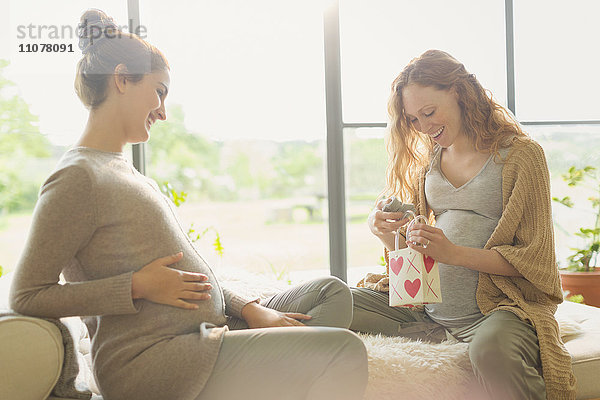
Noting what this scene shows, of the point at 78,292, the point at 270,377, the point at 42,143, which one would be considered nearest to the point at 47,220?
the point at 78,292

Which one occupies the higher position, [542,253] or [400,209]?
[400,209]

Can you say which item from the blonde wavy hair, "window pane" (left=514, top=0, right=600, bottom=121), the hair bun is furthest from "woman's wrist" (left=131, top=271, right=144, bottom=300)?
"window pane" (left=514, top=0, right=600, bottom=121)

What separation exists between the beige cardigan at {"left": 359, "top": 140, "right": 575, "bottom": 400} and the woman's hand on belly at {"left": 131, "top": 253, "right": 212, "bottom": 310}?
3.14ft

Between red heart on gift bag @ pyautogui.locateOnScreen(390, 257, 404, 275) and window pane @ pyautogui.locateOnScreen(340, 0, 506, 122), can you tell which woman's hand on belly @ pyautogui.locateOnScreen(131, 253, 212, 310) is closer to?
red heart on gift bag @ pyautogui.locateOnScreen(390, 257, 404, 275)

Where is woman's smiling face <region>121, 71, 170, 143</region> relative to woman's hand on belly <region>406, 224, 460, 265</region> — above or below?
above

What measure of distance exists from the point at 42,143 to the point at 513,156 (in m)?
2.31

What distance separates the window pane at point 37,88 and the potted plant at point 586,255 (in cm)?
282

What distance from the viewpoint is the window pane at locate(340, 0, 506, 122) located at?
10.6ft

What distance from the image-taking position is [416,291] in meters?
1.63

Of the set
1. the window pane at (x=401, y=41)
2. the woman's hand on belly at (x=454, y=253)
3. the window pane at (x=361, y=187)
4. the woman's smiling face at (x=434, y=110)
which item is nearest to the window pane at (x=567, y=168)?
the window pane at (x=401, y=41)

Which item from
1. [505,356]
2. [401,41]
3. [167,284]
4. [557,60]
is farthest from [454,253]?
[557,60]

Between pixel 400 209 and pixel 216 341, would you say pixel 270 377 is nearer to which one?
pixel 216 341

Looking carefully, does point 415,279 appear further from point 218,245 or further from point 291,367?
point 218,245

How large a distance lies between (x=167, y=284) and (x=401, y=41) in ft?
8.26
